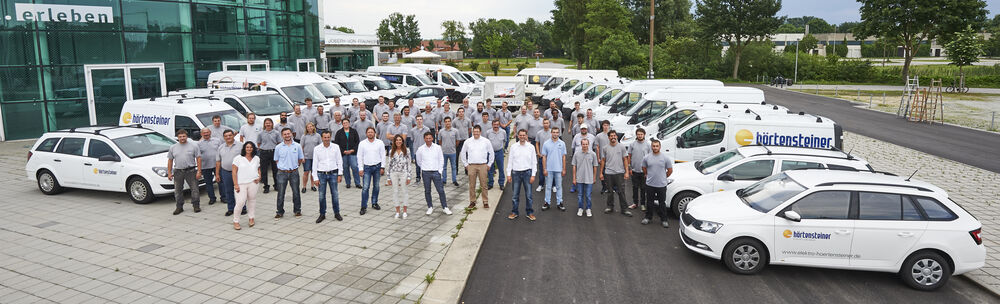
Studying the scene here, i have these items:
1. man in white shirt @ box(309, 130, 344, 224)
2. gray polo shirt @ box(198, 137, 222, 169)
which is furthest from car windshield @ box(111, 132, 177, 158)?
man in white shirt @ box(309, 130, 344, 224)

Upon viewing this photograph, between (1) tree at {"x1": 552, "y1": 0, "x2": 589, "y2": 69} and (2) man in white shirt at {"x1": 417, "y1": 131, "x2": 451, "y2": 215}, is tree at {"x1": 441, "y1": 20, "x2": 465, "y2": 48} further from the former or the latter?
(2) man in white shirt at {"x1": 417, "y1": 131, "x2": 451, "y2": 215}

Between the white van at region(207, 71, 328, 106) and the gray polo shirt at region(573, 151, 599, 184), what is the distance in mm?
10926

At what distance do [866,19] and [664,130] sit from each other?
45.1 metres

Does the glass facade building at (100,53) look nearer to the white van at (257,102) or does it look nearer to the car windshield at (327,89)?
the car windshield at (327,89)

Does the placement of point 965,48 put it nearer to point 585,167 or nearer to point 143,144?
point 585,167

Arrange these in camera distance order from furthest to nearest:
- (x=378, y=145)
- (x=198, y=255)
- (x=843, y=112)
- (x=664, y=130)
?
(x=843, y=112) < (x=664, y=130) < (x=378, y=145) < (x=198, y=255)

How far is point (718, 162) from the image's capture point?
10.4 metres

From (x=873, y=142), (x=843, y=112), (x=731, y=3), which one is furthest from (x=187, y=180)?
(x=731, y=3)

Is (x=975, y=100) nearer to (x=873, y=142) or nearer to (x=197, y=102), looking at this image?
(x=873, y=142)

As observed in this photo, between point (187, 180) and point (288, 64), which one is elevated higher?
point (288, 64)

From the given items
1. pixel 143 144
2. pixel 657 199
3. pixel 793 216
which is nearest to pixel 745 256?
pixel 793 216

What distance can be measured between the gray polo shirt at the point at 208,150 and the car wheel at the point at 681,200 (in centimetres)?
811

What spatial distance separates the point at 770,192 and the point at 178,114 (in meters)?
12.2

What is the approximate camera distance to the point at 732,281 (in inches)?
291
